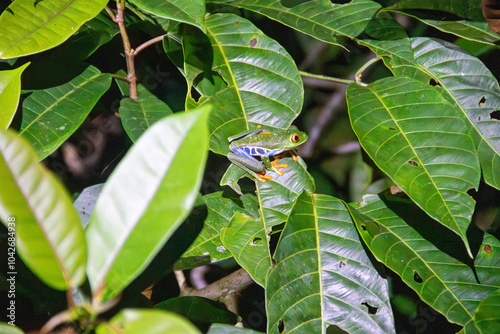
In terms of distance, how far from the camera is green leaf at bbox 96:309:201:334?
1.24ft

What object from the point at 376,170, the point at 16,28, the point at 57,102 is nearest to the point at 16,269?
the point at 57,102

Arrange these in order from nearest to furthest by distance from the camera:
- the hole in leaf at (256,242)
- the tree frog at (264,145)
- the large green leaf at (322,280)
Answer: the large green leaf at (322,280)
the hole in leaf at (256,242)
the tree frog at (264,145)

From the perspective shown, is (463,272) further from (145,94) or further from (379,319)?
(145,94)

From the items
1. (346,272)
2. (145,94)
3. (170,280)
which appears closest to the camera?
(346,272)

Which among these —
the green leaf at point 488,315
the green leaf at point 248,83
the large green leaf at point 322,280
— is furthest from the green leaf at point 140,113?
the green leaf at point 488,315

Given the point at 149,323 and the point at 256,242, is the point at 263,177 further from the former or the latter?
the point at 149,323

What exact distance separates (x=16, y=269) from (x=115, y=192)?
2.17 feet

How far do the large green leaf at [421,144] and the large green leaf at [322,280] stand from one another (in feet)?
0.74

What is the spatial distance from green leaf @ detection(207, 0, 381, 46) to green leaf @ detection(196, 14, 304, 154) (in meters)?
0.13

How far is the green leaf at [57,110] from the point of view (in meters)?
0.94

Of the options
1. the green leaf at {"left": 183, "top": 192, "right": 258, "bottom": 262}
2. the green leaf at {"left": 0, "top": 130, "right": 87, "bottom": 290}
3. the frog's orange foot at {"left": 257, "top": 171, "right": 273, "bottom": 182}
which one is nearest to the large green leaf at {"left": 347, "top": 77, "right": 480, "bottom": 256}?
the frog's orange foot at {"left": 257, "top": 171, "right": 273, "bottom": 182}

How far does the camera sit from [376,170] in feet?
5.40

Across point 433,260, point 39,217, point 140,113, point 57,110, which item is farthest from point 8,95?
point 433,260

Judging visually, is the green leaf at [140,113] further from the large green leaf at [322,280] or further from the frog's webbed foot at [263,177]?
the large green leaf at [322,280]
